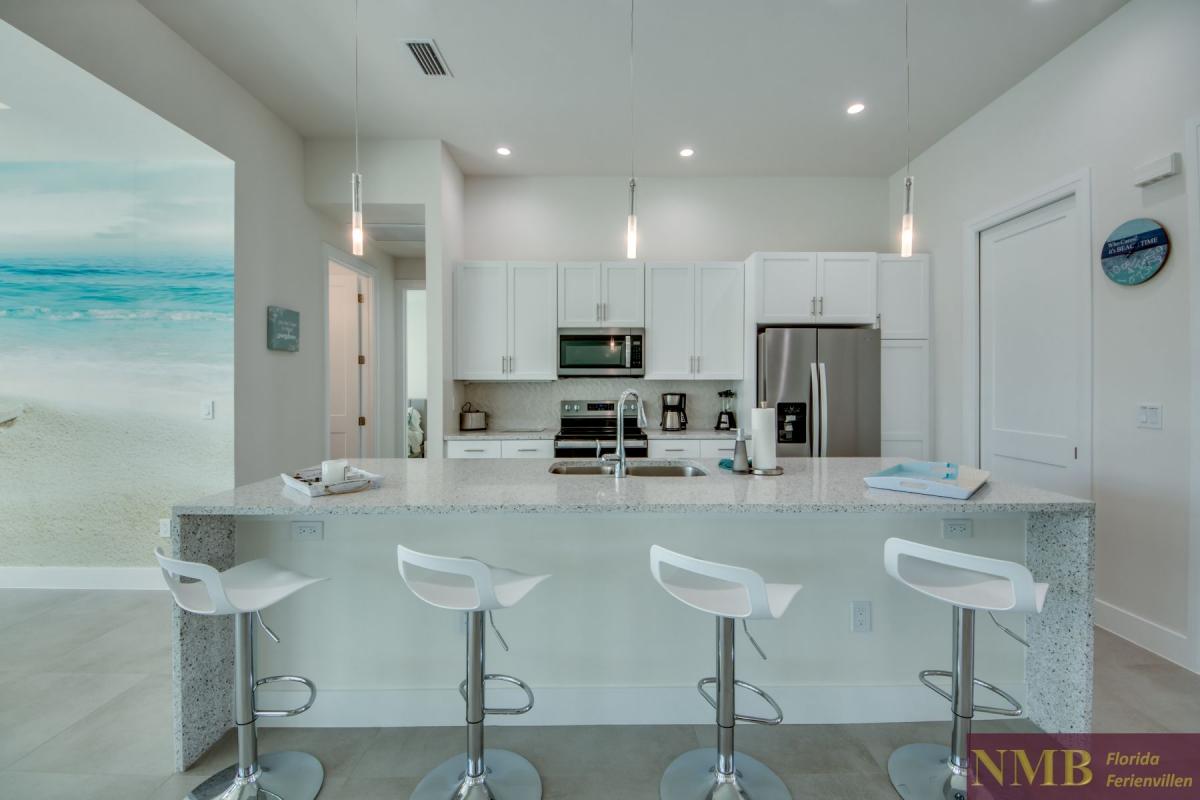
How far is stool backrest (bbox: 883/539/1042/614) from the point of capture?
1.35 m

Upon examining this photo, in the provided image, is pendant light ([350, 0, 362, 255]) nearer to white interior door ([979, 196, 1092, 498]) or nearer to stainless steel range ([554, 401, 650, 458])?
stainless steel range ([554, 401, 650, 458])

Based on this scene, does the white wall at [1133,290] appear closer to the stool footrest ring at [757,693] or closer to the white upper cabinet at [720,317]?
the white upper cabinet at [720,317]

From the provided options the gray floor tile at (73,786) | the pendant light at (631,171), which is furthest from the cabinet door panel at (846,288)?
the gray floor tile at (73,786)

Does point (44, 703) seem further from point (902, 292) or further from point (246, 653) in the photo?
point (902, 292)

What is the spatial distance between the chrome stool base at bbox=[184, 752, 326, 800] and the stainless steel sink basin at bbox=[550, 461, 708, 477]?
1.33 meters

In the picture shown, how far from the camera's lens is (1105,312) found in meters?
2.67

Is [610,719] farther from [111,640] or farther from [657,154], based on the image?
[657,154]

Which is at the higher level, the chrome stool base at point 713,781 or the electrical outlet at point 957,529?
the electrical outlet at point 957,529

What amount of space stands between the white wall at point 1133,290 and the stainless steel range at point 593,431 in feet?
8.55

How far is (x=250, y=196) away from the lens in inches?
129

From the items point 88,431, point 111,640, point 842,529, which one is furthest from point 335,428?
point 842,529

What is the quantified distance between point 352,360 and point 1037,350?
17.7 ft

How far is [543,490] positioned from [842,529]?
1126 millimetres

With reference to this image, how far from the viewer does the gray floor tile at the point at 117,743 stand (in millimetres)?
1788
